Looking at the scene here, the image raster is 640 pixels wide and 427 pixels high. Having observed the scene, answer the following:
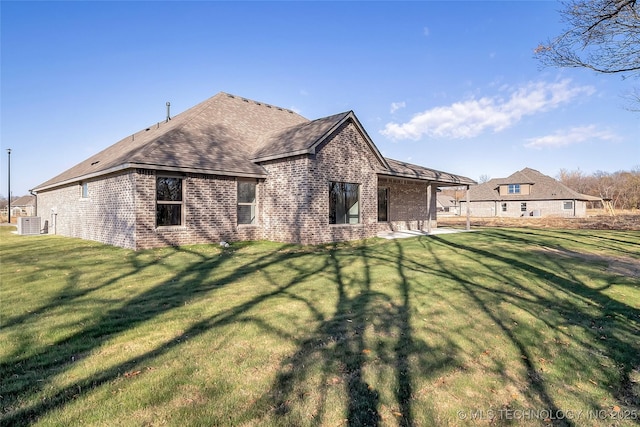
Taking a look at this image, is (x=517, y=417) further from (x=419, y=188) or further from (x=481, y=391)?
(x=419, y=188)

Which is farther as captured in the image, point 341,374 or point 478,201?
point 478,201

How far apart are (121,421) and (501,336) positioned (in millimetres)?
4548

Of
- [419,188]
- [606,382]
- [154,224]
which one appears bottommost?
[606,382]

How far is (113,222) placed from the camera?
12.7 metres

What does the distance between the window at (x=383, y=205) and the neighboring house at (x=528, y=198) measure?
37.1 m

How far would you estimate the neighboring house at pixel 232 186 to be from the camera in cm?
1186

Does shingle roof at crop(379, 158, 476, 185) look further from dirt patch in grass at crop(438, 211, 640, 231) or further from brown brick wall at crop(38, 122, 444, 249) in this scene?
dirt patch in grass at crop(438, 211, 640, 231)

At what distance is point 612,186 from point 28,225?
8868cm

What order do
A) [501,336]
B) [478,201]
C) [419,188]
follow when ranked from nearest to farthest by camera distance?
1. [501,336]
2. [419,188]
3. [478,201]

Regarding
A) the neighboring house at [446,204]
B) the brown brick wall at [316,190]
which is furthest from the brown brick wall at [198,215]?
the neighboring house at [446,204]

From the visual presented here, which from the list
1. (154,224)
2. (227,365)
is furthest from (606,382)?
(154,224)

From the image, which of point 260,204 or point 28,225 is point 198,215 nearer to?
point 260,204

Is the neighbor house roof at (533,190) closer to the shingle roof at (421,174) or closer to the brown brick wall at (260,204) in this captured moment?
the shingle roof at (421,174)

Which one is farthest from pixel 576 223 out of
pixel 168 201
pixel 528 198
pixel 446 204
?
pixel 446 204
